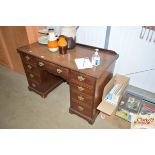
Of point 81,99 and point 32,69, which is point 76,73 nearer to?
point 81,99

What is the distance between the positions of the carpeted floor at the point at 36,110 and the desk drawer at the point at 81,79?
632mm

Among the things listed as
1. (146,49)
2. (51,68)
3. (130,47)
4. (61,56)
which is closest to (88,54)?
(61,56)

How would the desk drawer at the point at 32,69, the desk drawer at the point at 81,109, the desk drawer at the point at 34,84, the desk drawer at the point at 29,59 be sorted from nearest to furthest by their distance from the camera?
the desk drawer at the point at 81,109
the desk drawer at the point at 29,59
the desk drawer at the point at 32,69
the desk drawer at the point at 34,84

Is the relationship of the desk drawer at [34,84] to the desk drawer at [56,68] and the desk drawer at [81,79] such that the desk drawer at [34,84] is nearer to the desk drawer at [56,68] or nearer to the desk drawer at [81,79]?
the desk drawer at [56,68]

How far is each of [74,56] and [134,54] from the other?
2.97ft

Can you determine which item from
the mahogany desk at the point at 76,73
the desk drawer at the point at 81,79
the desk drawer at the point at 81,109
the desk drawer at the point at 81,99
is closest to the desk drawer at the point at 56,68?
the mahogany desk at the point at 76,73

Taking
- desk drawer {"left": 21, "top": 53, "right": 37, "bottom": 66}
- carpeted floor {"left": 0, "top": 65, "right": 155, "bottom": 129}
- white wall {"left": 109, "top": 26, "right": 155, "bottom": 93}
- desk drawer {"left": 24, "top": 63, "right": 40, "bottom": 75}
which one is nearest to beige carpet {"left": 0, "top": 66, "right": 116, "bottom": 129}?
carpeted floor {"left": 0, "top": 65, "right": 155, "bottom": 129}

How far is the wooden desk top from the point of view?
155 centimetres

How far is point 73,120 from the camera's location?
1948 mm

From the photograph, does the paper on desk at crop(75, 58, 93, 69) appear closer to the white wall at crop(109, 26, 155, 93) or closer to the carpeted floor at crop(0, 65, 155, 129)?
the white wall at crop(109, 26, 155, 93)

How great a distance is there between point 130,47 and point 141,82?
602 millimetres

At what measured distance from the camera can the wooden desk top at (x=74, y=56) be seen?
1549mm
